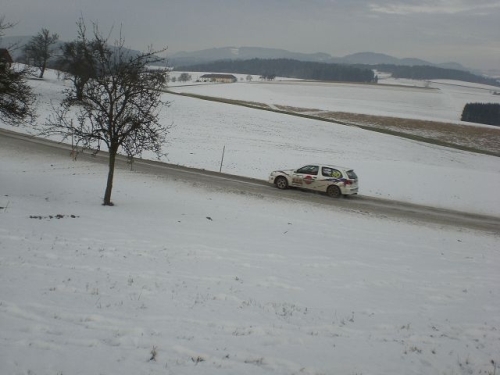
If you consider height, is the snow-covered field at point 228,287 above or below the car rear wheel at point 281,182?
below

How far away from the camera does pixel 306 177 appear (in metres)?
19.6

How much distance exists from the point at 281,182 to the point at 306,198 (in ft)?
8.03

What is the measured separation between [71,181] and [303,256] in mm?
12728

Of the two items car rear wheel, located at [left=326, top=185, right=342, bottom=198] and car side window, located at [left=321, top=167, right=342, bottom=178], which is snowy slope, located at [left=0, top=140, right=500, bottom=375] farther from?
car side window, located at [left=321, top=167, right=342, bottom=178]

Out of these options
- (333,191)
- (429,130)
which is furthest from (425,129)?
(333,191)

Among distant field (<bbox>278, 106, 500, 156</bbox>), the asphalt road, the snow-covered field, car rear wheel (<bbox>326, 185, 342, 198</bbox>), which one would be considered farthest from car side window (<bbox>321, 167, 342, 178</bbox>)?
distant field (<bbox>278, 106, 500, 156</bbox>)

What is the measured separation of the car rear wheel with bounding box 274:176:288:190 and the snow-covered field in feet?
10.7

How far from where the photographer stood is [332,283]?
26.7 feet

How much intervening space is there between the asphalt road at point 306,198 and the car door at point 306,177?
1.27 feet

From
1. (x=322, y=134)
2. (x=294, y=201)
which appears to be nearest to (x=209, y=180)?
(x=294, y=201)

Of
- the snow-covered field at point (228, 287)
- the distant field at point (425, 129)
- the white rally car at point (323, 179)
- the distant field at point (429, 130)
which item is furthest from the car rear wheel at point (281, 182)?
the distant field at point (429, 130)

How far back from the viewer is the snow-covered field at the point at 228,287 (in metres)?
4.90

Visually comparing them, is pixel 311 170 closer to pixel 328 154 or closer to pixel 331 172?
pixel 331 172

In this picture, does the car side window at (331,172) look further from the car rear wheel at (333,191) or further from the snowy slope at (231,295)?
the snowy slope at (231,295)
